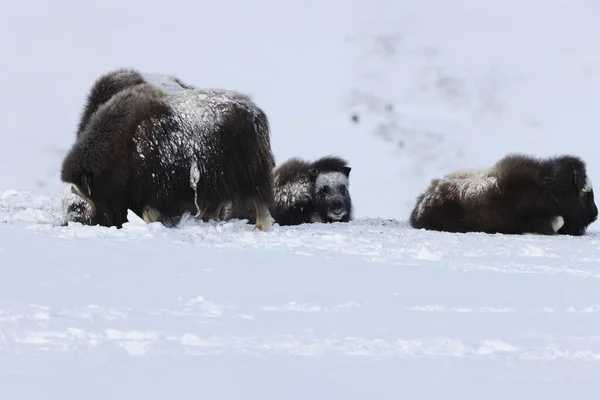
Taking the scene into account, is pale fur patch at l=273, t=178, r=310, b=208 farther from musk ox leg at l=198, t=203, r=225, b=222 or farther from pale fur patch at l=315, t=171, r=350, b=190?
musk ox leg at l=198, t=203, r=225, b=222

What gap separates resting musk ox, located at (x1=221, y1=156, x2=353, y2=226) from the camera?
25.8 ft

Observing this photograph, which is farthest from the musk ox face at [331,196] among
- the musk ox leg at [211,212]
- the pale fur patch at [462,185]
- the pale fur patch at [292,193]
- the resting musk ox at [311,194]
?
the musk ox leg at [211,212]

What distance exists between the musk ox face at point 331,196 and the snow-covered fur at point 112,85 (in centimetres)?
171

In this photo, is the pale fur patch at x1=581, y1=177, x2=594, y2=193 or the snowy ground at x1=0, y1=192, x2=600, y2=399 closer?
the snowy ground at x1=0, y1=192, x2=600, y2=399

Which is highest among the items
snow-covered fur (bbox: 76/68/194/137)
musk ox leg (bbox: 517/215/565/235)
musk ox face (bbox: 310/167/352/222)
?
snow-covered fur (bbox: 76/68/194/137)

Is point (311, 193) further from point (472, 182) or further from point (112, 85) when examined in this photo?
point (112, 85)

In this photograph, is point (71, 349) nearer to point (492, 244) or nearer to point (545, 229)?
point (492, 244)

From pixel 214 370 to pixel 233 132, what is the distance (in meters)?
3.81

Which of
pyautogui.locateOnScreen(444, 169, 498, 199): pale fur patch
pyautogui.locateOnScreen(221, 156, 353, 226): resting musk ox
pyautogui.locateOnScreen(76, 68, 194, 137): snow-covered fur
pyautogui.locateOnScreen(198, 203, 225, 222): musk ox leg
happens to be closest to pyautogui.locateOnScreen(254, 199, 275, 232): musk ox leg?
pyautogui.locateOnScreen(198, 203, 225, 222): musk ox leg

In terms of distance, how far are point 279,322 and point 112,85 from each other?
4.88 m

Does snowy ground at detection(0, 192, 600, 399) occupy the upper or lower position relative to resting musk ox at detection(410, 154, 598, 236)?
lower

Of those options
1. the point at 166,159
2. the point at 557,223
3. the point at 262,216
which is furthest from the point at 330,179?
the point at 166,159

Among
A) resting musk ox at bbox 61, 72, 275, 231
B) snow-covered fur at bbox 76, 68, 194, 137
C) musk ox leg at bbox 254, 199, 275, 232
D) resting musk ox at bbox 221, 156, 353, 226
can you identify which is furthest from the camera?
resting musk ox at bbox 221, 156, 353, 226

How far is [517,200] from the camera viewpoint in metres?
6.88
